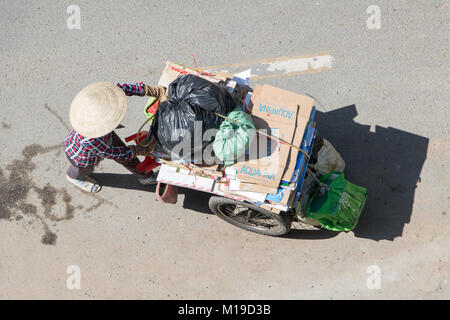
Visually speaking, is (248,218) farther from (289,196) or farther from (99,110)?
(99,110)

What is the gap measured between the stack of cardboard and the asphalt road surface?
1.32 m

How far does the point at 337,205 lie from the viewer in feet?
15.7

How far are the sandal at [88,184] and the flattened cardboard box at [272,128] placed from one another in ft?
8.35

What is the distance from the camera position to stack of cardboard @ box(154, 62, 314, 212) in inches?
166

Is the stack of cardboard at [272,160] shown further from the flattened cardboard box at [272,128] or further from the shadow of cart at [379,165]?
the shadow of cart at [379,165]

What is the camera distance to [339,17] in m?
5.93

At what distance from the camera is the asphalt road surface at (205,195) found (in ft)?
17.6

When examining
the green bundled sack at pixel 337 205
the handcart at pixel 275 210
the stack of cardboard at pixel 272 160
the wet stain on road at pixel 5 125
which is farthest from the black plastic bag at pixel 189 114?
the wet stain on road at pixel 5 125

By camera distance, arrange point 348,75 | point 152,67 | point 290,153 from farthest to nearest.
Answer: point 152,67, point 348,75, point 290,153

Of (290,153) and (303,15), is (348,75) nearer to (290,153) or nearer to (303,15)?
(303,15)

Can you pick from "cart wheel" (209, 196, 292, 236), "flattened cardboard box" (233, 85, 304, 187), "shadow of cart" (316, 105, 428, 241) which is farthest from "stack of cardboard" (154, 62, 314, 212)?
"shadow of cart" (316, 105, 428, 241)

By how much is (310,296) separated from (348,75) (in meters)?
2.95

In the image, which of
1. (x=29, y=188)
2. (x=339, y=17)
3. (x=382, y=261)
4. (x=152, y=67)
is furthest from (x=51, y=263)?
(x=339, y=17)

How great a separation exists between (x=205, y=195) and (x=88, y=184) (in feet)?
5.38
